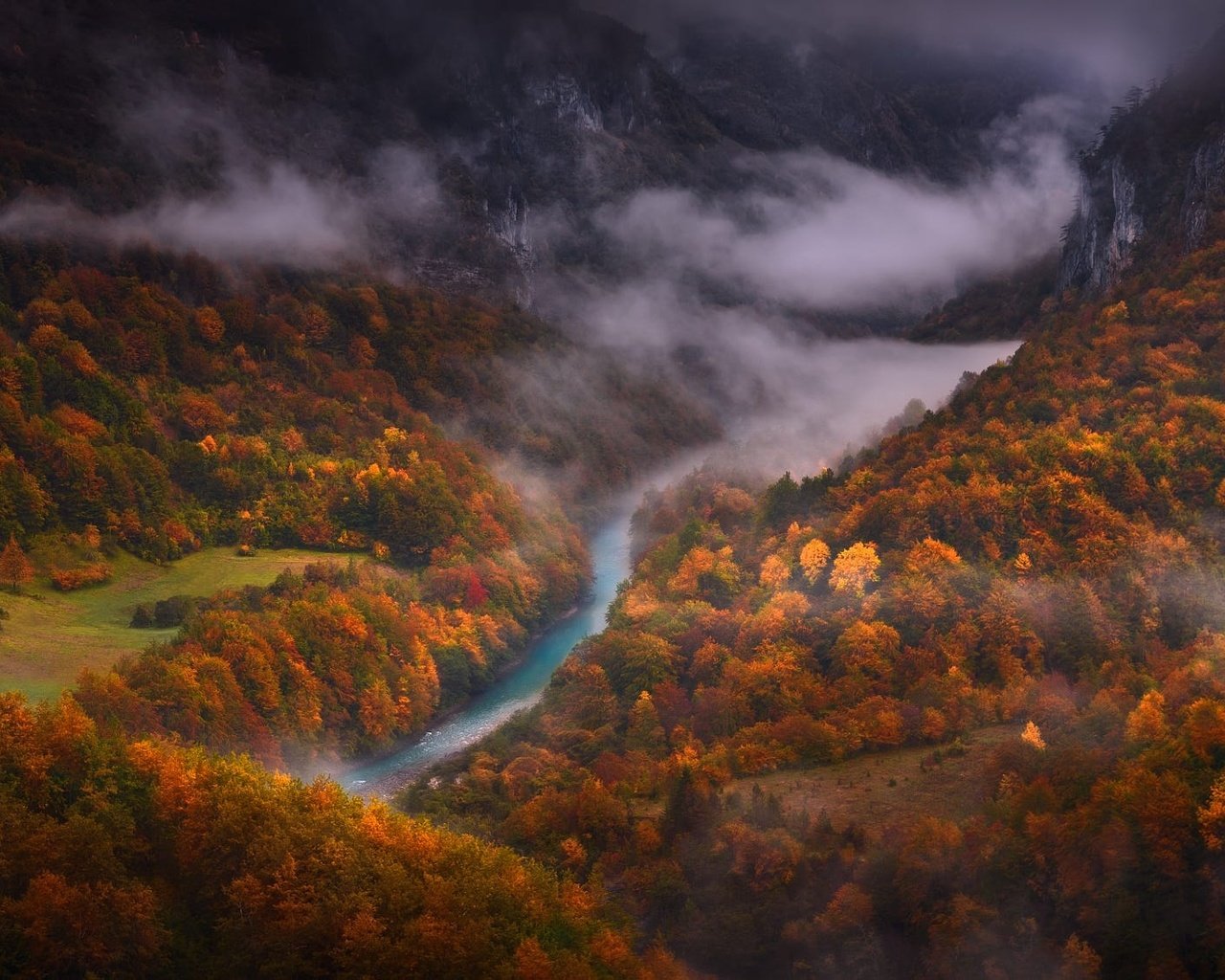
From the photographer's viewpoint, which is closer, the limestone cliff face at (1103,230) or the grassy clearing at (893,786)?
the grassy clearing at (893,786)

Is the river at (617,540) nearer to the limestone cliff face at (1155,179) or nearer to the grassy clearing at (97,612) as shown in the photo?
the limestone cliff face at (1155,179)

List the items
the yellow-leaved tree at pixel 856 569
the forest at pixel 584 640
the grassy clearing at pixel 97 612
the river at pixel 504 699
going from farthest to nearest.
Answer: the river at pixel 504 699
the yellow-leaved tree at pixel 856 569
the grassy clearing at pixel 97 612
the forest at pixel 584 640

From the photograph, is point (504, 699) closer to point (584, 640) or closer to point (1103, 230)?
point (584, 640)

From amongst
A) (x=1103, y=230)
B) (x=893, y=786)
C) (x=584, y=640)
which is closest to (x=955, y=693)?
(x=893, y=786)

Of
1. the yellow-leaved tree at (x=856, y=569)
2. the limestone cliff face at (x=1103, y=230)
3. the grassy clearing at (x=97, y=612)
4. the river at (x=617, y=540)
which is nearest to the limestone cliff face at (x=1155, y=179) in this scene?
the limestone cliff face at (x=1103, y=230)

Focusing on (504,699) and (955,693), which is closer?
(955,693)

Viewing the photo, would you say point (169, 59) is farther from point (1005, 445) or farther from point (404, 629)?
point (1005, 445)
